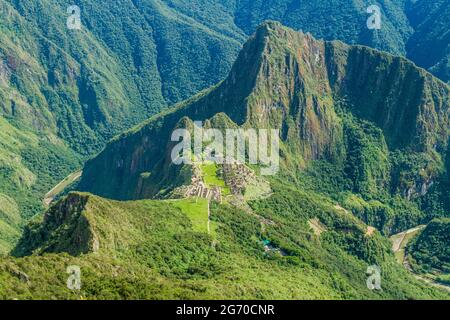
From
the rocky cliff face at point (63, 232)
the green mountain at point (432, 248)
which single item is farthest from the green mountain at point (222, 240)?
the green mountain at point (432, 248)

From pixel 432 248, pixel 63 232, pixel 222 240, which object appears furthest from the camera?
pixel 432 248

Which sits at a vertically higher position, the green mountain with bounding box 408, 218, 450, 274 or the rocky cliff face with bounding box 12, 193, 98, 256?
the green mountain with bounding box 408, 218, 450, 274

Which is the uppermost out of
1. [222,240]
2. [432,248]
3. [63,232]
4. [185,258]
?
[432,248]

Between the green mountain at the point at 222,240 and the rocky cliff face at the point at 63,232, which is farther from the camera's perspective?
the rocky cliff face at the point at 63,232

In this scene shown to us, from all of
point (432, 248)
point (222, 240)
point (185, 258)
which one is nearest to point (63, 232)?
point (185, 258)

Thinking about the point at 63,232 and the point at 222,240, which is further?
the point at 222,240

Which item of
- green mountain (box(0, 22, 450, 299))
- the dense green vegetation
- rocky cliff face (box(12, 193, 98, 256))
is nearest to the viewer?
the dense green vegetation

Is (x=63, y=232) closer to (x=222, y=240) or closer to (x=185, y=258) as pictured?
(x=185, y=258)

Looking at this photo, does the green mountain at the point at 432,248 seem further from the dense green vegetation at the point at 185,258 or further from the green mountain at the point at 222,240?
the dense green vegetation at the point at 185,258

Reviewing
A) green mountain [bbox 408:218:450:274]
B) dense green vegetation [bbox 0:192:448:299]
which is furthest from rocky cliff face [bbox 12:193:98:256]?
green mountain [bbox 408:218:450:274]

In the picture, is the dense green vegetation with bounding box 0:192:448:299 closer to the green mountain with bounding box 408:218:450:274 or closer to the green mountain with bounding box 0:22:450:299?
the green mountain with bounding box 0:22:450:299
